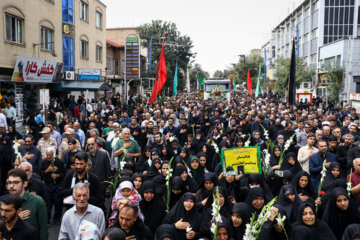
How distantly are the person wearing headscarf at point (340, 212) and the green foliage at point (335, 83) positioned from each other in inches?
881

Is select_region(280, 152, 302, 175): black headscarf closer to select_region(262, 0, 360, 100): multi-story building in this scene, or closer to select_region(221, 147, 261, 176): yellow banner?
select_region(221, 147, 261, 176): yellow banner

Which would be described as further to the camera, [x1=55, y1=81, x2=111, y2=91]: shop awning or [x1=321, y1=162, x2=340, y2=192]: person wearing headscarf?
[x1=55, y1=81, x2=111, y2=91]: shop awning

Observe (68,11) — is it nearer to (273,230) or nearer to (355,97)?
(355,97)

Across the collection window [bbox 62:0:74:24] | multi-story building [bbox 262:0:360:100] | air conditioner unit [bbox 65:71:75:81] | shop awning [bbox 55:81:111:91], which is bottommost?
shop awning [bbox 55:81:111:91]

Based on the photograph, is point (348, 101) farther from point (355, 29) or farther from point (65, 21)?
point (355, 29)

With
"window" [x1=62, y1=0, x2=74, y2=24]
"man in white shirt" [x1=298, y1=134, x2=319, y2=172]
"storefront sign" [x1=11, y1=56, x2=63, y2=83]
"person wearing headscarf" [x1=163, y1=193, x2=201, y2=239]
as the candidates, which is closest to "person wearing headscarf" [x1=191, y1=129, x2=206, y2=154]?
"man in white shirt" [x1=298, y1=134, x2=319, y2=172]

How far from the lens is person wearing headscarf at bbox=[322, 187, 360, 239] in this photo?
180 inches

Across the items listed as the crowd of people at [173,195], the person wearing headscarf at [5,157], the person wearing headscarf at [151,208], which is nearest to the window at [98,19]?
the crowd of people at [173,195]

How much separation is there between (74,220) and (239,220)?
1908 mm

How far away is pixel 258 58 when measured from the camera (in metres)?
59.8

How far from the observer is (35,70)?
61.0 feet

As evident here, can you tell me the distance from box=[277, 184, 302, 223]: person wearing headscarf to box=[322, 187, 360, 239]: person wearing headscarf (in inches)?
15.5

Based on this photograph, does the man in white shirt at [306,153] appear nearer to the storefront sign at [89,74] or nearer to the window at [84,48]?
the storefront sign at [89,74]

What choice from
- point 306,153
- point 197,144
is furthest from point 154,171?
point 306,153
